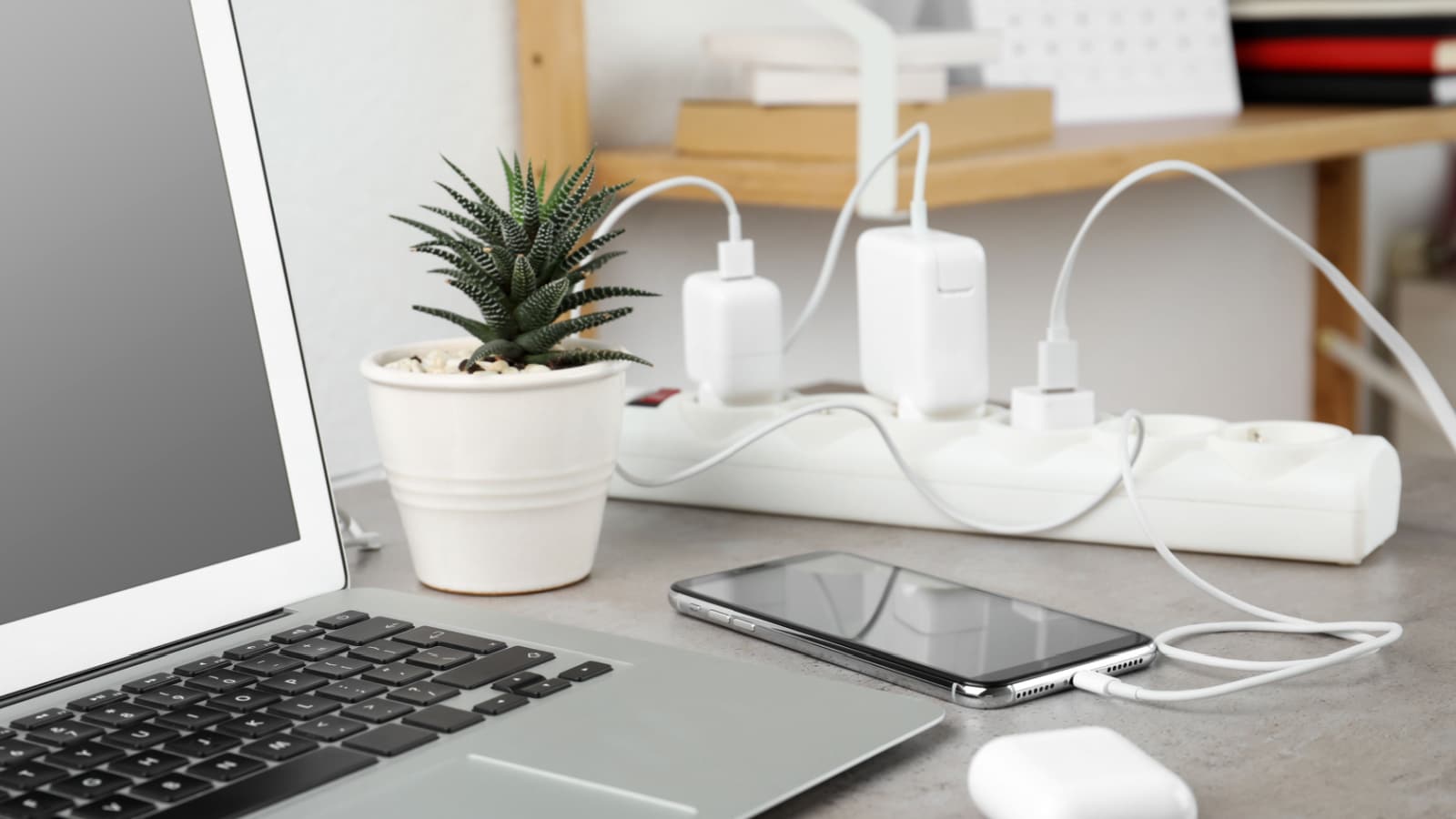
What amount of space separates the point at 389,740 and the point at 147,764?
0.25ft

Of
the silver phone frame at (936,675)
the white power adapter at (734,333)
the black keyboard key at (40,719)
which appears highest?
the white power adapter at (734,333)

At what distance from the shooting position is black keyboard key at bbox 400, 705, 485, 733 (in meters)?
0.52

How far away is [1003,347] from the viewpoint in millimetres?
1646

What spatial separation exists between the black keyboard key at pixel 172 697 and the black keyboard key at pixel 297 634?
57mm

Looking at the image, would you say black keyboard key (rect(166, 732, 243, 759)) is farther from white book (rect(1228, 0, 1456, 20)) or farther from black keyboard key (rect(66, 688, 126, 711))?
white book (rect(1228, 0, 1456, 20))

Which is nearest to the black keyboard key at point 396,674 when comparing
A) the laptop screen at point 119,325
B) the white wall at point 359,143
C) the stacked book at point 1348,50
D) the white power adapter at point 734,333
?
the laptop screen at point 119,325

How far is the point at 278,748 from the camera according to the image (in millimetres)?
499

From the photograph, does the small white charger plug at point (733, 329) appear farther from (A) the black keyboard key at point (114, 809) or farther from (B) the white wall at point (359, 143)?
(A) the black keyboard key at point (114, 809)

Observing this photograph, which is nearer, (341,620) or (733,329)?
(341,620)

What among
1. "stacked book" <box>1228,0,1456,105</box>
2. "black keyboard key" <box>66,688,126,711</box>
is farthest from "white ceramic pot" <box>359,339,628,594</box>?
"stacked book" <box>1228,0,1456,105</box>

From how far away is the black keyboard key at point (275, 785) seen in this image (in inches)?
18.1

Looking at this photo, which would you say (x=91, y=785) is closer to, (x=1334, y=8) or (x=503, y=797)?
(x=503, y=797)

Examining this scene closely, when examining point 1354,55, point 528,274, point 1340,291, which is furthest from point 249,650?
point 1354,55

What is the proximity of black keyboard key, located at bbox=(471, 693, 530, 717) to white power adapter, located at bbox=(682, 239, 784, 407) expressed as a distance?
15.3 inches
